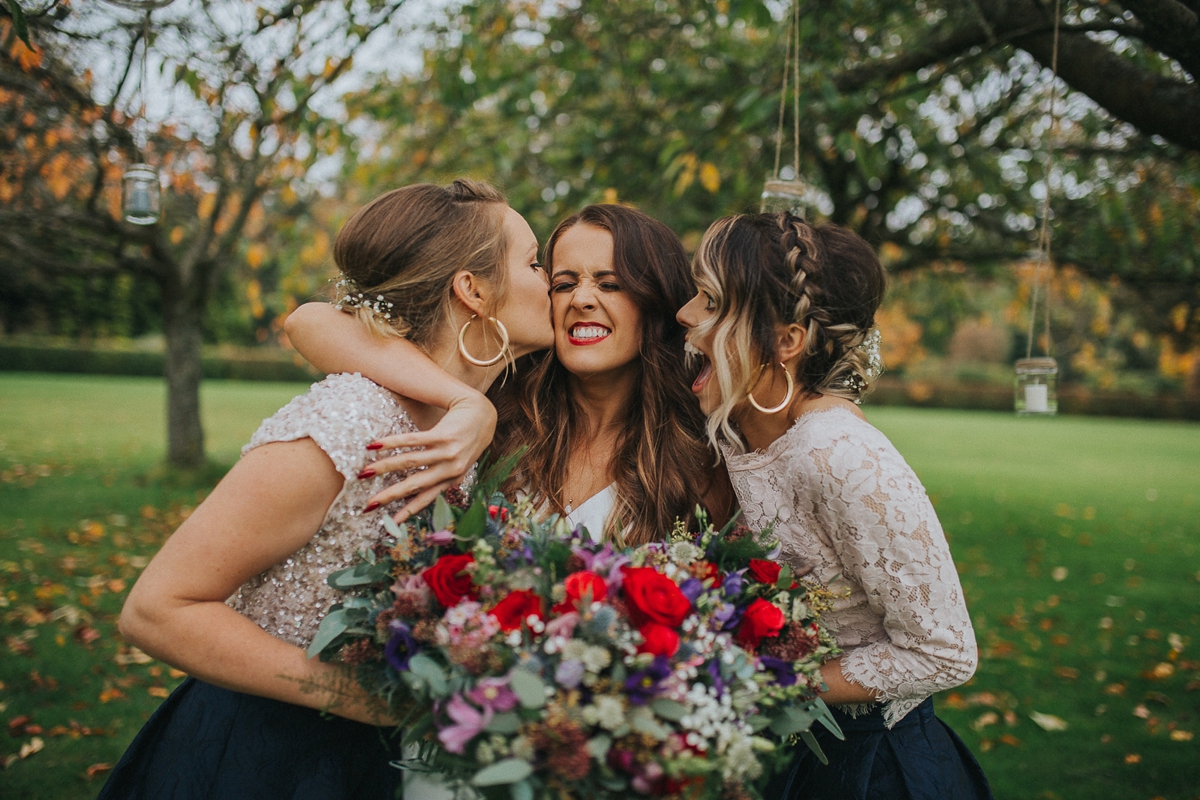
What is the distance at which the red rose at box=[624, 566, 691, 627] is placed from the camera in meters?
1.48

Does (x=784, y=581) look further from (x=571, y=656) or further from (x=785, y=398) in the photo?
(x=571, y=656)

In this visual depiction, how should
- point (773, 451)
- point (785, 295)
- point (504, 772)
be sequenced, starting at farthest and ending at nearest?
point (773, 451) → point (785, 295) → point (504, 772)

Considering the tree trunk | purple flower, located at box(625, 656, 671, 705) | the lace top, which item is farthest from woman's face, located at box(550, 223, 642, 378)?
the tree trunk

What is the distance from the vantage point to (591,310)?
2762 mm

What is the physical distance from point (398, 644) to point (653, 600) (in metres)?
0.55

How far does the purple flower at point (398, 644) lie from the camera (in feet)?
5.12

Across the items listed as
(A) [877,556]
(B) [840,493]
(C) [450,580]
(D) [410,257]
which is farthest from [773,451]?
(D) [410,257]

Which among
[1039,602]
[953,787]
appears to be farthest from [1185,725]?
[953,787]

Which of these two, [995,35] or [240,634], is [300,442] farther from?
[995,35]

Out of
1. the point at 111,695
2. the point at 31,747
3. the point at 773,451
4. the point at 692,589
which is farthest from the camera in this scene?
the point at 111,695

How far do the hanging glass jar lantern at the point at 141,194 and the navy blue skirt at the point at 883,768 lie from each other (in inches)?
154

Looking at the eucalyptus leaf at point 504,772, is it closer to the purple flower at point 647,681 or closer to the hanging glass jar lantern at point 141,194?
the purple flower at point 647,681

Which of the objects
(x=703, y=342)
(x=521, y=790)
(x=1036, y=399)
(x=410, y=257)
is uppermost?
(x=410, y=257)

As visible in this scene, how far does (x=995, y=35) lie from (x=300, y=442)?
136 inches
